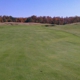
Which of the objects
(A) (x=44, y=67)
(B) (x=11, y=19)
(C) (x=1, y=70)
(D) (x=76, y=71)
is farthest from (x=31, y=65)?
(B) (x=11, y=19)

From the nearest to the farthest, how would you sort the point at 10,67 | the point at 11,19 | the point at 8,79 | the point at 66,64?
the point at 8,79
the point at 10,67
the point at 66,64
the point at 11,19

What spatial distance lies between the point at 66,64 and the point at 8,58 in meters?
2.79

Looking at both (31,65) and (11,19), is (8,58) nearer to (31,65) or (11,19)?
(31,65)

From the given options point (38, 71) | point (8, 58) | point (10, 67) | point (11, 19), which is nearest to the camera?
point (38, 71)

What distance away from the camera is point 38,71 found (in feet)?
22.7

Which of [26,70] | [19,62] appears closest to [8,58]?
[19,62]

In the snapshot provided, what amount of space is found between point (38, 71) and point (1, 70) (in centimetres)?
137

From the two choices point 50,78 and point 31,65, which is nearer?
point 50,78

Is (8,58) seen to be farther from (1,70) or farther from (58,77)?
(58,77)

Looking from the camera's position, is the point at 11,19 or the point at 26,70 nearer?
the point at 26,70

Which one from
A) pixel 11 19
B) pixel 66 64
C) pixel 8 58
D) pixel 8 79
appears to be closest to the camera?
pixel 8 79

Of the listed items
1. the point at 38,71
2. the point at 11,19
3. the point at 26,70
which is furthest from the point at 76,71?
the point at 11,19

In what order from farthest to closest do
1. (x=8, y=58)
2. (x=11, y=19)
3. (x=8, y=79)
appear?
(x=11, y=19)
(x=8, y=58)
(x=8, y=79)

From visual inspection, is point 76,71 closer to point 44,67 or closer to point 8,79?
point 44,67
